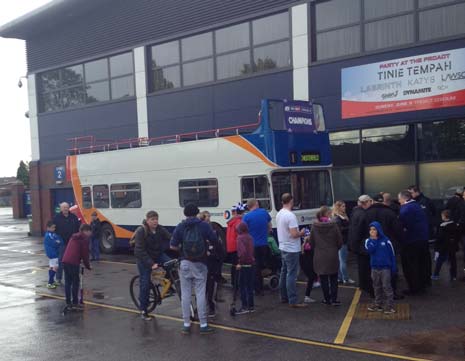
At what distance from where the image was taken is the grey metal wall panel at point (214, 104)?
18.7 metres

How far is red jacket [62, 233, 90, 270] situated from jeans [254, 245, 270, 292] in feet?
9.90

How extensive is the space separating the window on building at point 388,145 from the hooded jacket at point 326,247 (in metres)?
8.30

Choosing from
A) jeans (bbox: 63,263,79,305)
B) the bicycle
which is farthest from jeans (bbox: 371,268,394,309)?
jeans (bbox: 63,263,79,305)

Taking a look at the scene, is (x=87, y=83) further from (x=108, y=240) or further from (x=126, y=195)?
(x=126, y=195)

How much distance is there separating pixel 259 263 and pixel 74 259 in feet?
10.6

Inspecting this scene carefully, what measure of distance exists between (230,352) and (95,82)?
20.5 m

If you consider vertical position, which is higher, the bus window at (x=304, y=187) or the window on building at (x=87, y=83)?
the window on building at (x=87, y=83)

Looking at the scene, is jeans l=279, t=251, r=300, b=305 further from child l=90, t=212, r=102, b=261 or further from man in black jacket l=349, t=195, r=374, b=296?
child l=90, t=212, r=102, b=261

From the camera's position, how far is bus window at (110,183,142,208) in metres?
16.5

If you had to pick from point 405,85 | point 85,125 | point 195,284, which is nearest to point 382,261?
point 195,284

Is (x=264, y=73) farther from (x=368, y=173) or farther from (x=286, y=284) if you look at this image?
(x=286, y=284)

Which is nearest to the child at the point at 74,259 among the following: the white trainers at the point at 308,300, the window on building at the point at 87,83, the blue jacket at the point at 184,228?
the blue jacket at the point at 184,228

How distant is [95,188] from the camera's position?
18.1m

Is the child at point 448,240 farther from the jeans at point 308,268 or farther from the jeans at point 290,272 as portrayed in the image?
the jeans at point 290,272
